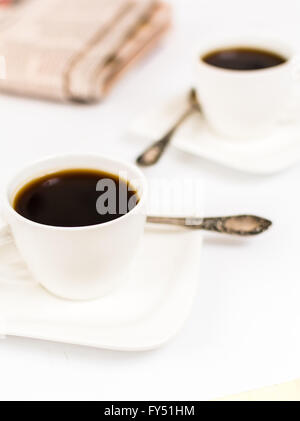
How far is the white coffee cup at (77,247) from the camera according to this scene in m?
0.54

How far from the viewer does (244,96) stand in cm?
84

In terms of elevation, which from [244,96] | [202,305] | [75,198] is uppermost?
[244,96]

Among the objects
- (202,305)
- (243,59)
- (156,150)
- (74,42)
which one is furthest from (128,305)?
(74,42)

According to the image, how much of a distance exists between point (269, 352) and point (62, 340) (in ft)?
0.63

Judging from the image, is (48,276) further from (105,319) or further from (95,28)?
(95,28)

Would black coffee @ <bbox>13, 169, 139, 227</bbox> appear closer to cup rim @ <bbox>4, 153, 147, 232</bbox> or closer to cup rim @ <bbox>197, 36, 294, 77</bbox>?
Answer: cup rim @ <bbox>4, 153, 147, 232</bbox>

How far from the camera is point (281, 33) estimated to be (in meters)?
1.26

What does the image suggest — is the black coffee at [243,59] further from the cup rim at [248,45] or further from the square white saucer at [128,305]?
the square white saucer at [128,305]

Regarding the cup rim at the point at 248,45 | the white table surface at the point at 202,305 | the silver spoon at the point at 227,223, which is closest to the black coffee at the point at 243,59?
the cup rim at the point at 248,45

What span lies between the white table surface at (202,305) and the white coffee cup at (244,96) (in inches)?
2.8

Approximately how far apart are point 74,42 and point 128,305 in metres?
0.62

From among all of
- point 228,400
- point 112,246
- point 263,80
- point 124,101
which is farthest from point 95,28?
point 228,400

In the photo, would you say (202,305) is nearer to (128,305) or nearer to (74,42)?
(128,305)

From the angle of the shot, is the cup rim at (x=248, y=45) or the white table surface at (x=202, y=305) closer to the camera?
the white table surface at (x=202, y=305)
